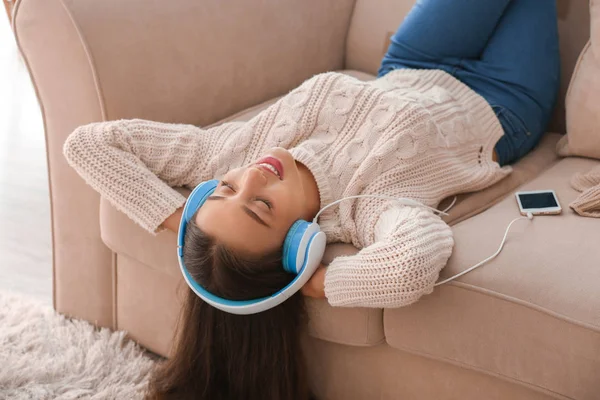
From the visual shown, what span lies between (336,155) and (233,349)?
0.43m

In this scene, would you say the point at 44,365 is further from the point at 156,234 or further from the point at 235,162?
the point at 235,162

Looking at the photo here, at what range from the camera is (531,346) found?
3.48 ft

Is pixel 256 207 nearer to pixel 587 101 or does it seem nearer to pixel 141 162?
pixel 141 162

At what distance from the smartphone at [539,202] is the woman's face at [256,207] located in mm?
431

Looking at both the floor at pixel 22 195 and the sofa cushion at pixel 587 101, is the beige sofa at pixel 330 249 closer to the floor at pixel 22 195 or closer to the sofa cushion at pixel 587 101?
the sofa cushion at pixel 587 101

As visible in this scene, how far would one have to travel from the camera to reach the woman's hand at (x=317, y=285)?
1162 millimetres

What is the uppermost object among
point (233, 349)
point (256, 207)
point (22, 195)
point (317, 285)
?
point (256, 207)

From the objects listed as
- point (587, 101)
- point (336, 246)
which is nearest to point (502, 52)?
point (587, 101)

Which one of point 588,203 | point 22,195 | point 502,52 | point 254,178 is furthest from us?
point 22,195

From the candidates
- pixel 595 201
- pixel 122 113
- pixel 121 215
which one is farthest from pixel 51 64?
pixel 595 201

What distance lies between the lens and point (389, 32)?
1879 mm

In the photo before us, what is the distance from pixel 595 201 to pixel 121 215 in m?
0.92

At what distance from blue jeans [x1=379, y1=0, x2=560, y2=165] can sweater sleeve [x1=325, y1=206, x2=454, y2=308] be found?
548mm

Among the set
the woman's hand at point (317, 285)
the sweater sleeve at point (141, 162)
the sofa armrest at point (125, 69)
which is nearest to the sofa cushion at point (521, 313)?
the woman's hand at point (317, 285)
